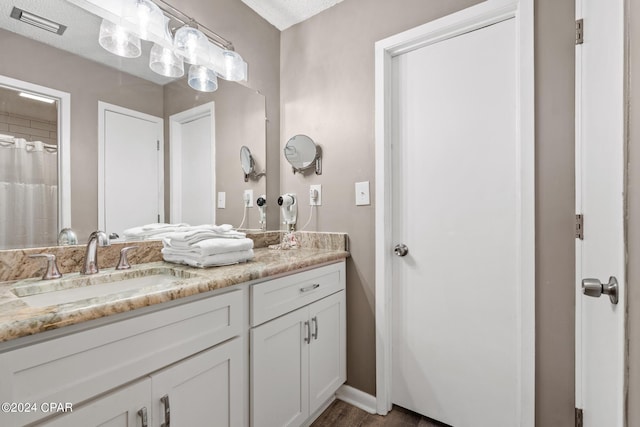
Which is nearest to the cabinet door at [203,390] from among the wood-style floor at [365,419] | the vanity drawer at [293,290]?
the vanity drawer at [293,290]

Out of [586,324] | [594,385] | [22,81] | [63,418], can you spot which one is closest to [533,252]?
[586,324]

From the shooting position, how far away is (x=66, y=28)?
1.16 meters

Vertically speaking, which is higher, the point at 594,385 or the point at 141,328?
the point at 141,328

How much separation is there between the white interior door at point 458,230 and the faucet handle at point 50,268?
1519 mm

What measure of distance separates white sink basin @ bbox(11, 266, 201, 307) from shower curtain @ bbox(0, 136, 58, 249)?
0.17 metres

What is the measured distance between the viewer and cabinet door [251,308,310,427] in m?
1.19

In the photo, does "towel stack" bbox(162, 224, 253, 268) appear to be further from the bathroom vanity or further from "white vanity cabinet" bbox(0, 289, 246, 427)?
"white vanity cabinet" bbox(0, 289, 246, 427)

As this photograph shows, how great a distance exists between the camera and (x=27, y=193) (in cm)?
108

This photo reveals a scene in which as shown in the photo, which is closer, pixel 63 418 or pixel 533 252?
pixel 63 418

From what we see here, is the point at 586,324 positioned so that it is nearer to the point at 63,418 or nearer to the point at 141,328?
the point at 141,328

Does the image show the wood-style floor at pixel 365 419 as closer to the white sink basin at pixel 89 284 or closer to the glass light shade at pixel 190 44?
the white sink basin at pixel 89 284

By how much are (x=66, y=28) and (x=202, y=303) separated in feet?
3.90

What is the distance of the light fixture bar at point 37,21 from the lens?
41.2 inches

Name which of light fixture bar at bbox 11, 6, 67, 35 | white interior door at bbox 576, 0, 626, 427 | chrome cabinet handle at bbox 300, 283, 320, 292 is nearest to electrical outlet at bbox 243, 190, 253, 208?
chrome cabinet handle at bbox 300, 283, 320, 292
